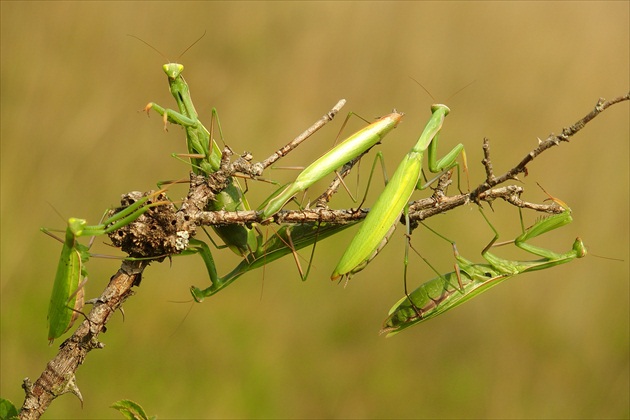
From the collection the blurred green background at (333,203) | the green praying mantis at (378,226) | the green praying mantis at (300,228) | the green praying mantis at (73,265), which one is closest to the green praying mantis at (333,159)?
the green praying mantis at (300,228)

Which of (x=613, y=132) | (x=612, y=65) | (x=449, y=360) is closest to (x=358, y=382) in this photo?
(x=449, y=360)

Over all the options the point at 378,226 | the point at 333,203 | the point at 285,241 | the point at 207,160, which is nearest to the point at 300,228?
the point at 285,241

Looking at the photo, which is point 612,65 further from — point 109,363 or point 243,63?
point 109,363

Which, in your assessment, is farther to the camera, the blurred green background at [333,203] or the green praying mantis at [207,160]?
the blurred green background at [333,203]

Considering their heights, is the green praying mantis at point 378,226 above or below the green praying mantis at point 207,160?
below

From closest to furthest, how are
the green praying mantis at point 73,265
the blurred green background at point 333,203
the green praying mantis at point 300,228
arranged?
the green praying mantis at point 73,265 → the green praying mantis at point 300,228 → the blurred green background at point 333,203

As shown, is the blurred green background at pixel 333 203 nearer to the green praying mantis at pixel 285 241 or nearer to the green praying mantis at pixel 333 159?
the green praying mantis at pixel 285 241

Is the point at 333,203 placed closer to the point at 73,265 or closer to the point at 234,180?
the point at 234,180
